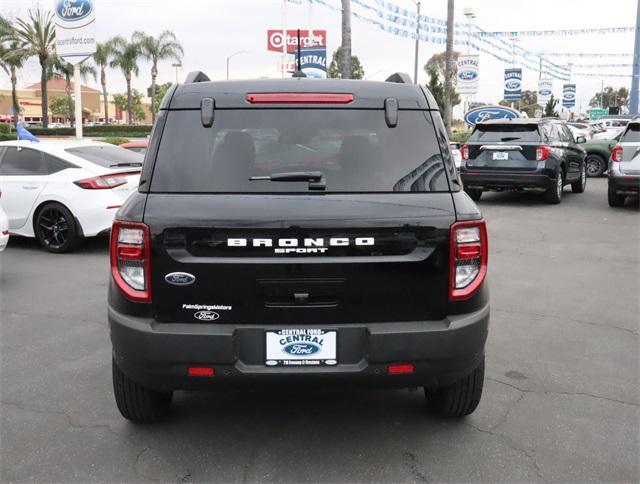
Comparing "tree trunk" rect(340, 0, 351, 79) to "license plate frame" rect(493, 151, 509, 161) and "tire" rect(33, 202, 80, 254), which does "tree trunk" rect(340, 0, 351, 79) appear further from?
"tire" rect(33, 202, 80, 254)

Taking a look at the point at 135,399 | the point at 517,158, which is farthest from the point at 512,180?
the point at 135,399

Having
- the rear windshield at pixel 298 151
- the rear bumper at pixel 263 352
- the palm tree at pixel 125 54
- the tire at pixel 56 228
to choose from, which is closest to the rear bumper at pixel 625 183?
the tire at pixel 56 228

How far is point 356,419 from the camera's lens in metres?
3.66

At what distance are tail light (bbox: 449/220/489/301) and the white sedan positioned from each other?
6.12 metres

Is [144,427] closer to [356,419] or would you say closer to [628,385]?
[356,419]

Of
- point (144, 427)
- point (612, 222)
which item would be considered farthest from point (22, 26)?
point (144, 427)

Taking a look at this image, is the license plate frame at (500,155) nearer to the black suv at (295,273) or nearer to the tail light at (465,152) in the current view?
the tail light at (465,152)

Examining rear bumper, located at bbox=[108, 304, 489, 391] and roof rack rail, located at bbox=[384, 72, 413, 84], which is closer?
rear bumper, located at bbox=[108, 304, 489, 391]

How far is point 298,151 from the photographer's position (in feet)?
10.4

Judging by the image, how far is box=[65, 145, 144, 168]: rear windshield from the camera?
8.64 metres

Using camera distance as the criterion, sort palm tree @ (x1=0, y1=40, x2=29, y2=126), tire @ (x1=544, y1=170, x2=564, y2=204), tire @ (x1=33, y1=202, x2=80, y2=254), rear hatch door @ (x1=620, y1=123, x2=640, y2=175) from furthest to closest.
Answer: palm tree @ (x1=0, y1=40, x2=29, y2=126)
tire @ (x1=544, y1=170, x2=564, y2=204)
rear hatch door @ (x1=620, y1=123, x2=640, y2=175)
tire @ (x1=33, y1=202, x2=80, y2=254)

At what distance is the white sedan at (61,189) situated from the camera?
8273 mm

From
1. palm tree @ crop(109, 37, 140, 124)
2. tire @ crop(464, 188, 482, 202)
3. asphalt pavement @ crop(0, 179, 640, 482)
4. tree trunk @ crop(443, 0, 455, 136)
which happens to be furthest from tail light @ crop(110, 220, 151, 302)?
palm tree @ crop(109, 37, 140, 124)

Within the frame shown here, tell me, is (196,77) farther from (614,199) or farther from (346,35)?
(346,35)
